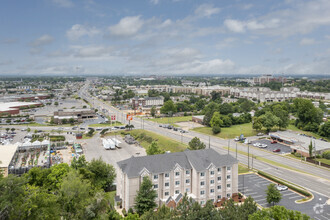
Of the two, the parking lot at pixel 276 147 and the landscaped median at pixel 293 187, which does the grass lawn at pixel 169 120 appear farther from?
the landscaped median at pixel 293 187

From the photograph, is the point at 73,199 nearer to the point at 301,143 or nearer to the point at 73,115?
the point at 301,143

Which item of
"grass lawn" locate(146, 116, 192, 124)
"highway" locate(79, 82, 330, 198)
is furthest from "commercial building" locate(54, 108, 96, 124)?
"highway" locate(79, 82, 330, 198)

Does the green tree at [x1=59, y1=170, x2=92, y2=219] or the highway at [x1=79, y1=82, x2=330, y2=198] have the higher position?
the green tree at [x1=59, y1=170, x2=92, y2=219]

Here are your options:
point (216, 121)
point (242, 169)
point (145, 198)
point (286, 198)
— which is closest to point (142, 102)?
point (216, 121)

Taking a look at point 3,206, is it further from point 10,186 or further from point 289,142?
point 289,142

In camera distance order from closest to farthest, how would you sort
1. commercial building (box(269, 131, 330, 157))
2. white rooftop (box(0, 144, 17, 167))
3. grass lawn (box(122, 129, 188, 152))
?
white rooftop (box(0, 144, 17, 167)) → commercial building (box(269, 131, 330, 157)) → grass lawn (box(122, 129, 188, 152))

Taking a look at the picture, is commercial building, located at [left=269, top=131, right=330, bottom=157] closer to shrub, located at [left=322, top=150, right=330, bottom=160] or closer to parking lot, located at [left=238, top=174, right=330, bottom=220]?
shrub, located at [left=322, top=150, right=330, bottom=160]
